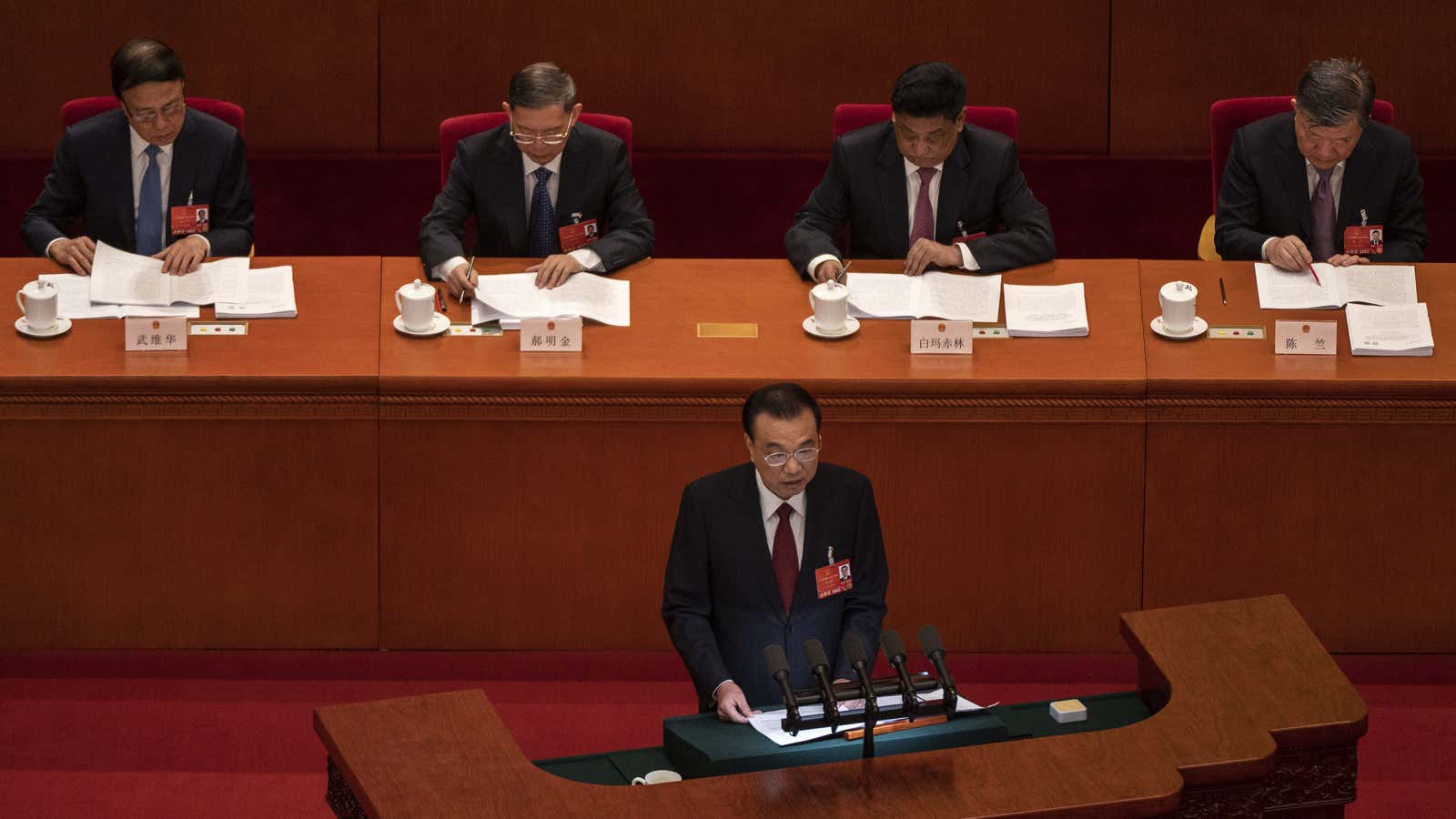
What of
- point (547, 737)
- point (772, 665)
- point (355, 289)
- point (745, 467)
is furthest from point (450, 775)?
point (355, 289)

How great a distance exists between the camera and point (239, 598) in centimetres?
449

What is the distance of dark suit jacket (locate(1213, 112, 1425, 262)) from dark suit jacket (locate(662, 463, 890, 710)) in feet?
6.02

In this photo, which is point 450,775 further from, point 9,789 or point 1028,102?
point 1028,102

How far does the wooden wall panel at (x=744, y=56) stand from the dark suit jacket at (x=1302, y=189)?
129cm

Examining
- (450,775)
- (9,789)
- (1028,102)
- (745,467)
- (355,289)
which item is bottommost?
(9,789)

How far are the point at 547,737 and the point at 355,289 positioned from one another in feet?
4.17

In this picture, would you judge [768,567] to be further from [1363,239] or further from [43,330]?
[1363,239]

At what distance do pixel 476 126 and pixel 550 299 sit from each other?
2.64ft

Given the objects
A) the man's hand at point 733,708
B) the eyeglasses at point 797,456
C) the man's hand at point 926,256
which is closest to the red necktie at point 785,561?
the eyeglasses at point 797,456

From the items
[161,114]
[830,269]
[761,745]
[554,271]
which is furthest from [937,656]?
[161,114]

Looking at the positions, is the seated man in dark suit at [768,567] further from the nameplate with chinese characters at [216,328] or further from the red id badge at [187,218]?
the red id badge at [187,218]

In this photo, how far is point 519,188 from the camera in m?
5.20

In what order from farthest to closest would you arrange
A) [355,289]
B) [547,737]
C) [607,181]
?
[607,181], [355,289], [547,737]

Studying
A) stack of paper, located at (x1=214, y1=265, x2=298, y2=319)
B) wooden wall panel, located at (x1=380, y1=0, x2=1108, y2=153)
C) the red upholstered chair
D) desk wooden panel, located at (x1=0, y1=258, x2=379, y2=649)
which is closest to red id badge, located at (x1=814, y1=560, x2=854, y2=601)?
desk wooden panel, located at (x1=0, y1=258, x2=379, y2=649)
